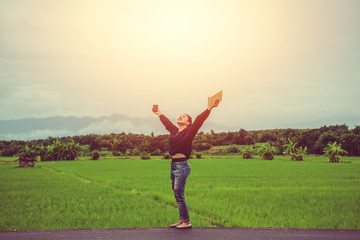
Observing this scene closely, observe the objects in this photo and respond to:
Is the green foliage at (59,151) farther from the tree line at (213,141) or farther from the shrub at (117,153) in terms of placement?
the shrub at (117,153)

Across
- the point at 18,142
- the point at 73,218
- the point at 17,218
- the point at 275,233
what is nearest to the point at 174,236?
the point at 275,233

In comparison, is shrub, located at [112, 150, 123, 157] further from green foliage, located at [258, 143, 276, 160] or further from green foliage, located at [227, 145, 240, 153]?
green foliage, located at [258, 143, 276, 160]

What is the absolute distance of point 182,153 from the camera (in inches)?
280

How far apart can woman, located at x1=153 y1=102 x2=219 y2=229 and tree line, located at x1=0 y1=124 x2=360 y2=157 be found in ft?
207

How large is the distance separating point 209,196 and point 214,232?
271 inches

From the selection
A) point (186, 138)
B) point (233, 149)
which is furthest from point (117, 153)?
point (186, 138)

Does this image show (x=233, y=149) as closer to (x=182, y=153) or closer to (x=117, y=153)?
(x=117, y=153)

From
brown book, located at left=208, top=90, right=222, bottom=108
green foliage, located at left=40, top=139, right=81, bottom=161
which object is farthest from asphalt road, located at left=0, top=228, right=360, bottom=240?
green foliage, located at left=40, top=139, right=81, bottom=161

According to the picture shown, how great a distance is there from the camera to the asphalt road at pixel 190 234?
21.7 ft

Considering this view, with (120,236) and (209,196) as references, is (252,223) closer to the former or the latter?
(120,236)

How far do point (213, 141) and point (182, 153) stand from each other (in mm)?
85541

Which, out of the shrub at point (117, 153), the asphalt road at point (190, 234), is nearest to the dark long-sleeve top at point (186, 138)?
the asphalt road at point (190, 234)

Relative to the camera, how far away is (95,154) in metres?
68.2

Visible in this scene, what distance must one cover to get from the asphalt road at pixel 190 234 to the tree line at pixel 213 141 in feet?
205
